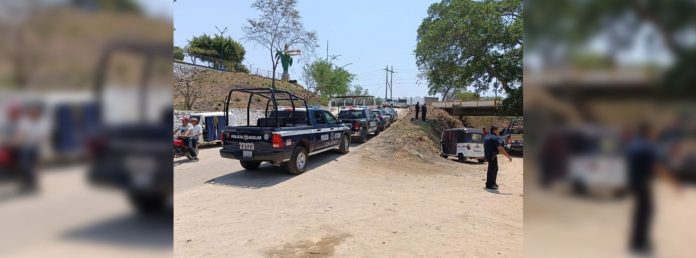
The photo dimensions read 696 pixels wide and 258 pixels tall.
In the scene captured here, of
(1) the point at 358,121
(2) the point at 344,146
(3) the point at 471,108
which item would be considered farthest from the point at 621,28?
(3) the point at 471,108

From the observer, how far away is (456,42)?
75.6 feet

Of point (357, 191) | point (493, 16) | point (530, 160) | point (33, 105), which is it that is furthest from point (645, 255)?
point (493, 16)

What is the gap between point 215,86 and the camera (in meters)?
33.1

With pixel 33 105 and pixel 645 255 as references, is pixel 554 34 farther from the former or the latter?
pixel 33 105

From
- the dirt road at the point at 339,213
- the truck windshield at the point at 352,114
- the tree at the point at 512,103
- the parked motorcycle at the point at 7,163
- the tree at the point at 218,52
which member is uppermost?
the tree at the point at 218,52

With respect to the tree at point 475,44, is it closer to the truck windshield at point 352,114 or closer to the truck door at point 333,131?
the truck windshield at point 352,114

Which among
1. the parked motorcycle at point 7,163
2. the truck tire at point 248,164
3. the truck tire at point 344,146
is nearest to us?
the parked motorcycle at point 7,163

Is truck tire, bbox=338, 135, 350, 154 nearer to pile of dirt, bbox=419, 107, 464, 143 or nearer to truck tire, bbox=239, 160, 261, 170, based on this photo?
truck tire, bbox=239, 160, 261, 170

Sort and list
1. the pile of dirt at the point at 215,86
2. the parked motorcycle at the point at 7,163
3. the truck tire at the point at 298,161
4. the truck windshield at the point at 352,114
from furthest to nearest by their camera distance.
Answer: the pile of dirt at the point at 215,86
the truck windshield at the point at 352,114
the truck tire at the point at 298,161
the parked motorcycle at the point at 7,163

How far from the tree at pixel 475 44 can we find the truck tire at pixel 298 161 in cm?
1556

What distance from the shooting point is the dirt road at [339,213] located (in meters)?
4.64

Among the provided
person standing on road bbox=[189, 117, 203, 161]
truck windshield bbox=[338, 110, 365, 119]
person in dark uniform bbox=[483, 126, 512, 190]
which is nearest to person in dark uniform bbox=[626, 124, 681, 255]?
person in dark uniform bbox=[483, 126, 512, 190]

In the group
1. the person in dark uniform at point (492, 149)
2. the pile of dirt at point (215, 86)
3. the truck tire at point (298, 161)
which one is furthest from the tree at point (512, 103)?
the pile of dirt at point (215, 86)

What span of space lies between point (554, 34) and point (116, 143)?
1.68 metres
